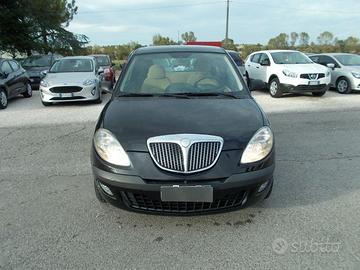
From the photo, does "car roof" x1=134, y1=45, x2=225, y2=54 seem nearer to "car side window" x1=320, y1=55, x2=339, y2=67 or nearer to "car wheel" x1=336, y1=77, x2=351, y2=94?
"car wheel" x1=336, y1=77, x2=351, y2=94

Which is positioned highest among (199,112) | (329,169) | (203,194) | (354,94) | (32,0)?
(32,0)

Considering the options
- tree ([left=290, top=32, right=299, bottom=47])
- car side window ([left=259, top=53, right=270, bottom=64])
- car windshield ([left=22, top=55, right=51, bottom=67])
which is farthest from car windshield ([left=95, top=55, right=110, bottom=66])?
tree ([left=290, top=32, right=299, bottom=47])

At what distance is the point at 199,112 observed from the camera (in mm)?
3740

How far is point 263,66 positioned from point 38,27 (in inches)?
738

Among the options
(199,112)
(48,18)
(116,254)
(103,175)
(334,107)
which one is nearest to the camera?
(116,254)

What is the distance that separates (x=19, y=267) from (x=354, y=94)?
12751 mm

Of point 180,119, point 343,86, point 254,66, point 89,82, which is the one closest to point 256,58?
point 254,66

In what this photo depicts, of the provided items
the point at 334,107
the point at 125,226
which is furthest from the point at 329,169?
the point at 334,107

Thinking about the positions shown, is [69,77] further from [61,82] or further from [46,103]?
[46,103]

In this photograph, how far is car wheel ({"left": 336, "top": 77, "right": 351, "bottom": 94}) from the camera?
13.0m

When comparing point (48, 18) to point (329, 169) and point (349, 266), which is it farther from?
point (349, 266)

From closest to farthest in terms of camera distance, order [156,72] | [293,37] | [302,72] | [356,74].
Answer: [156,72] < [302,72] < [356,74] < [293,37]

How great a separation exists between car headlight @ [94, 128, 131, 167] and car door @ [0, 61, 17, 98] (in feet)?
29.1

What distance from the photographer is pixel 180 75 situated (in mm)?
4672
